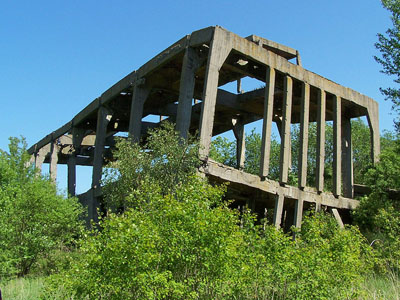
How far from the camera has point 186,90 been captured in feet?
66.7

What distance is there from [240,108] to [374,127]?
27.5 ft

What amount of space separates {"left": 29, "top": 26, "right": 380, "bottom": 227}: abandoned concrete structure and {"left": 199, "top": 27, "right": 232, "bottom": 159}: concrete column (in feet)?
0.14

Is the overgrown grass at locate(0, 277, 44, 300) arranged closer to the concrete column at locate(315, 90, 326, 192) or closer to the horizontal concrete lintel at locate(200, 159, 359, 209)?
the horizontal concrete lintel at locate(200, 159, 359, 209)

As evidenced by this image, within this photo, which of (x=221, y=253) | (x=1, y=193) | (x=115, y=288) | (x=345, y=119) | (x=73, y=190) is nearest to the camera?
(x=115, y=288)

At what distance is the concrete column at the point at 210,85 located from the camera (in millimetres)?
18844

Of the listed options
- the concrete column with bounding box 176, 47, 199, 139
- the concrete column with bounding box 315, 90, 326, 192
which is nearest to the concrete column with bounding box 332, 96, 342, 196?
the concrete column with bounding box 315, 90, 326, 192

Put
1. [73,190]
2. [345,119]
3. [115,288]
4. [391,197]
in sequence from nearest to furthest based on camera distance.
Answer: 1. [115,288]
2. [391,197]
3. [345,119]
4. [73,190]

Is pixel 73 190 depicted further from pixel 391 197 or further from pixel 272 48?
pixel 391 197

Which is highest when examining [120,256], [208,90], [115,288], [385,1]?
[385,1]

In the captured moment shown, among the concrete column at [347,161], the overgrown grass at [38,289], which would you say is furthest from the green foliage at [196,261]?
the concrete column at [347,161]

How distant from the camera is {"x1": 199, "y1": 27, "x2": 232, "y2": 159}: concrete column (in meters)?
18.8

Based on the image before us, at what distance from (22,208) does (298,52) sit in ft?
59.5

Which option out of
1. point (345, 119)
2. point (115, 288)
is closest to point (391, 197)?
point (345, 119)

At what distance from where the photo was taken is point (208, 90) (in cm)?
1911
